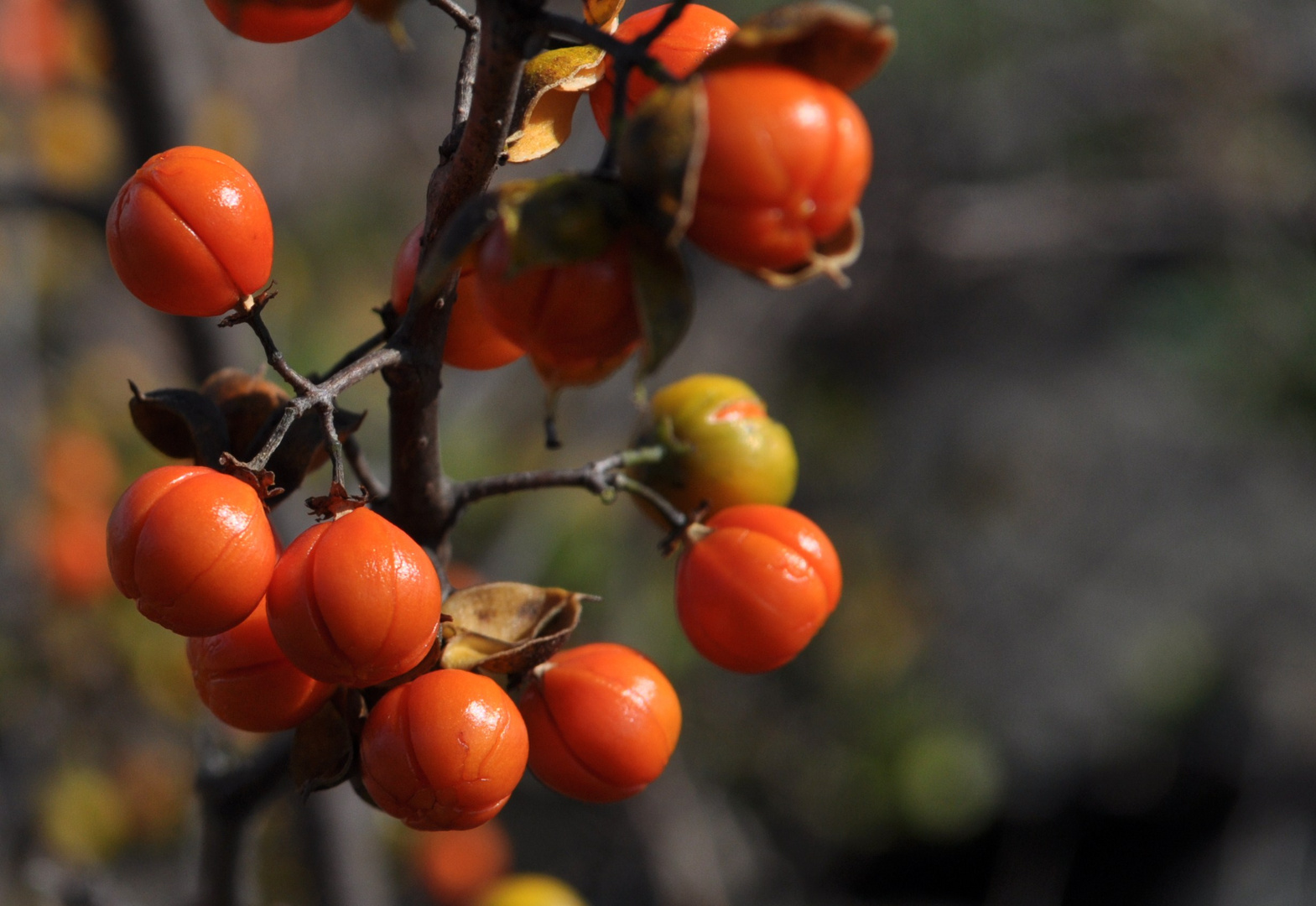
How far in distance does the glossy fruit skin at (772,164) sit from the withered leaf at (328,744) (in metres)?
0.65

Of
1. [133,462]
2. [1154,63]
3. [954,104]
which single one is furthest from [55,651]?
[1154,63]

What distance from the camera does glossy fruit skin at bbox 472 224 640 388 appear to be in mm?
820

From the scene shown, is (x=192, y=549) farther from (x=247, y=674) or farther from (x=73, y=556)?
(x=73, y=556)

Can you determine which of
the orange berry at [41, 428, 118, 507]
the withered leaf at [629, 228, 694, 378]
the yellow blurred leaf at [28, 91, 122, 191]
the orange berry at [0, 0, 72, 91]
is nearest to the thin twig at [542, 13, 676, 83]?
the withered leaf at [629, 228, 694, 378]

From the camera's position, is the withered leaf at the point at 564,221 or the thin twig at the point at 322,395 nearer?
the withered leaf at the point at 564,221

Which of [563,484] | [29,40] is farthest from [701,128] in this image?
[29,40]

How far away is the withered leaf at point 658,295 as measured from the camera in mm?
791

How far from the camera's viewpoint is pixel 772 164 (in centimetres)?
78

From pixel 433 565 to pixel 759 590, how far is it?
15.7 inches

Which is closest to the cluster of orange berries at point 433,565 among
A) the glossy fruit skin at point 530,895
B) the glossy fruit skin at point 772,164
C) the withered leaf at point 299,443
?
the glossy fruit skin at point 772,164

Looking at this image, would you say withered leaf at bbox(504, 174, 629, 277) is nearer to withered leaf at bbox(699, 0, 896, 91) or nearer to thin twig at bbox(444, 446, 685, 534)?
withered leaf at bbox(699, 0, 896, 91)

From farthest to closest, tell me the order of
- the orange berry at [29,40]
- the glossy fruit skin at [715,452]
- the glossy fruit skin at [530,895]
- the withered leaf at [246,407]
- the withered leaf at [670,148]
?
1. the orange berry at [29,40]
2. the glossy fruit skin at [530,895]
3. the glossy fruit skin at [715,452]
4. the withered leaf at [246,407]
5. the withered leaf at [670,148]

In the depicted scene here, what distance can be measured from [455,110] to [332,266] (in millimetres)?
5605

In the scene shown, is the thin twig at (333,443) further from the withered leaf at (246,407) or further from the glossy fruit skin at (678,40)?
the glossy fruit skin at (678,40)
